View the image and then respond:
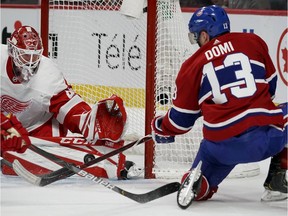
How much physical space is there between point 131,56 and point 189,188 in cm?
188

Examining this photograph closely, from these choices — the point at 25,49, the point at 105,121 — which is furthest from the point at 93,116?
the point at 25,49

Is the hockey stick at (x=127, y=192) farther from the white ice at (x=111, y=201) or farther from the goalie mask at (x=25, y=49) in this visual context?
the goalie mask at (x=25, y=49)

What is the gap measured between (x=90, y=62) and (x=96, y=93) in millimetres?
210

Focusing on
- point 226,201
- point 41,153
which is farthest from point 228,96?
point 41,153

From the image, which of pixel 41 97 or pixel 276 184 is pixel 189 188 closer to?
pixel 276 184

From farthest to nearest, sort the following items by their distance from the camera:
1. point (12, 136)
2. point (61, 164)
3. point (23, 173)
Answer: point (61, 164) → point (23, 173) → point (12, 136)

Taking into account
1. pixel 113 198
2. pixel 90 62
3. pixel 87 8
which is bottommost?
pixel 113 198

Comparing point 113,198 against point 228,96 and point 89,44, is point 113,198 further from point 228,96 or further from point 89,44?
point 89,44

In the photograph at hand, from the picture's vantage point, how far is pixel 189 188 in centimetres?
321

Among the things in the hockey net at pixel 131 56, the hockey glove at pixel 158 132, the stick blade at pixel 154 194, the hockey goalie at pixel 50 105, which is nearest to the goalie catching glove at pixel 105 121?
the hockey goalie at pixel 50 105

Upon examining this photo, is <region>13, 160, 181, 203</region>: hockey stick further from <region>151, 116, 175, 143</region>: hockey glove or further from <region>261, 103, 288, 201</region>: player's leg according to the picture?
<region>261, 103, 288, 201</region>: player's leg

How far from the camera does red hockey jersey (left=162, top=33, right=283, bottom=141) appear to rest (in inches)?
124

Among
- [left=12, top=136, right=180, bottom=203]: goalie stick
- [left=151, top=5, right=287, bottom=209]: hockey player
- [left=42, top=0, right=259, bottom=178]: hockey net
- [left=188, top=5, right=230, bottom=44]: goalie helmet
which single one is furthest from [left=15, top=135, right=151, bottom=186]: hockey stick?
[left=188, top=5, right=230, bottom=44]: goalie helmet

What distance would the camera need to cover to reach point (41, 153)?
11.6 ft
